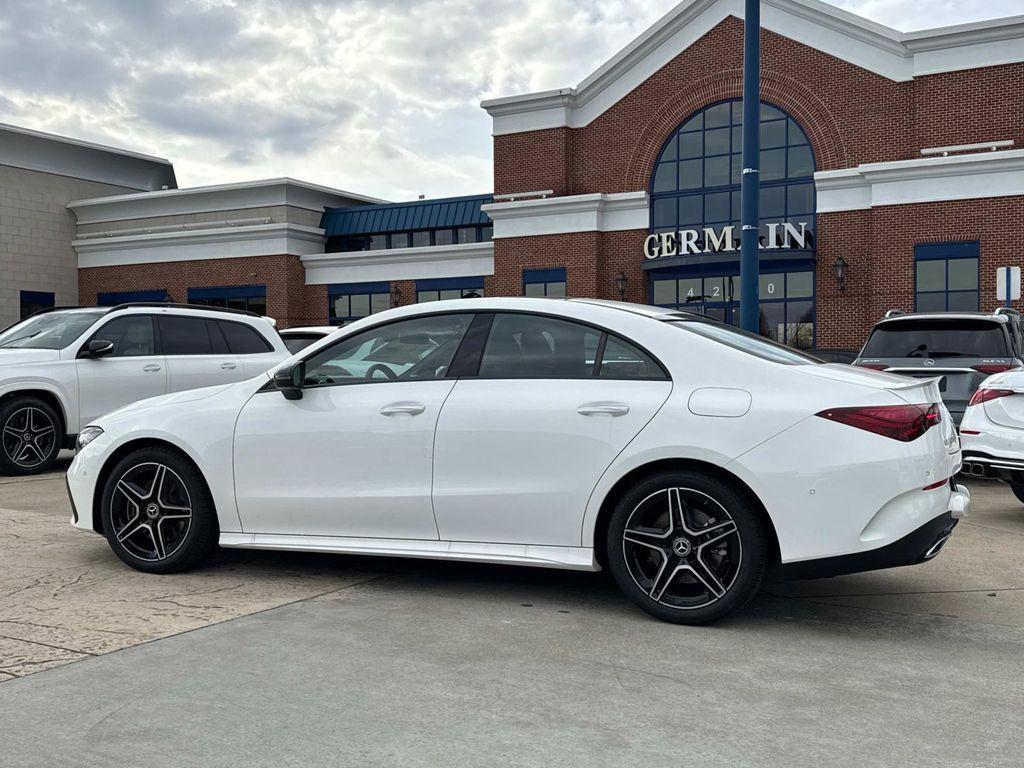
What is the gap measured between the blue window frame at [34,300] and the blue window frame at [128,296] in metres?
1.82

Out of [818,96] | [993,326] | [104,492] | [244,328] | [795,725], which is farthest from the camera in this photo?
[818,96]

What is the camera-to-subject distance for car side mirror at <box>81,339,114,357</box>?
1056cm

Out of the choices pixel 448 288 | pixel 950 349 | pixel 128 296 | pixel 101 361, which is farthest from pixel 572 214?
pixel 101 361

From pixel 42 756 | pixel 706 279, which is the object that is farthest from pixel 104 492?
pixel 706 279

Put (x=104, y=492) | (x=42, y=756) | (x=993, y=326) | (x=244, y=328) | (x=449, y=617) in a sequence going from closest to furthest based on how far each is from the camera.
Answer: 1. (x=42, y=756)
2. (x=449, y=617)
3. (x=104, y=492)
4. (x=993, y=326)
5. (x=244, y=328)

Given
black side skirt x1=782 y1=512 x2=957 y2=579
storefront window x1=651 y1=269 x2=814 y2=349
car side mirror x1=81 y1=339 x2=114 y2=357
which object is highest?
storefront window x1=651 y1=269 x2=814 y2=349

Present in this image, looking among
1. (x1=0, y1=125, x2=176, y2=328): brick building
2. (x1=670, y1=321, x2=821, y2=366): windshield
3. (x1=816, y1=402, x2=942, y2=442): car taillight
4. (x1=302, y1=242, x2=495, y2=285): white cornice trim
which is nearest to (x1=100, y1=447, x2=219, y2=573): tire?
(x1=670, y1=321, x2=821, y2=366): windshield

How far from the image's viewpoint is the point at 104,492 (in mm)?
5832

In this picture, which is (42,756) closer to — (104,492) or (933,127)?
(104,492)

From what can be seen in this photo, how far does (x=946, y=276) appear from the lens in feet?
82.6

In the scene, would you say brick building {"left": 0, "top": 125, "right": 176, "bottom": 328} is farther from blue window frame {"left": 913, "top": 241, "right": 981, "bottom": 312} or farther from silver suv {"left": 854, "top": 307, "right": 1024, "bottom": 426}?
silver suv {"left": 854, "top": 307, "right": 1024, "bottom": 426}

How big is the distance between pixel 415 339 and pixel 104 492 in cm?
211

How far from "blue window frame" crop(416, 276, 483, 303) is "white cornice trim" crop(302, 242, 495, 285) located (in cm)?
17

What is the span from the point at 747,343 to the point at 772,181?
24519mm
